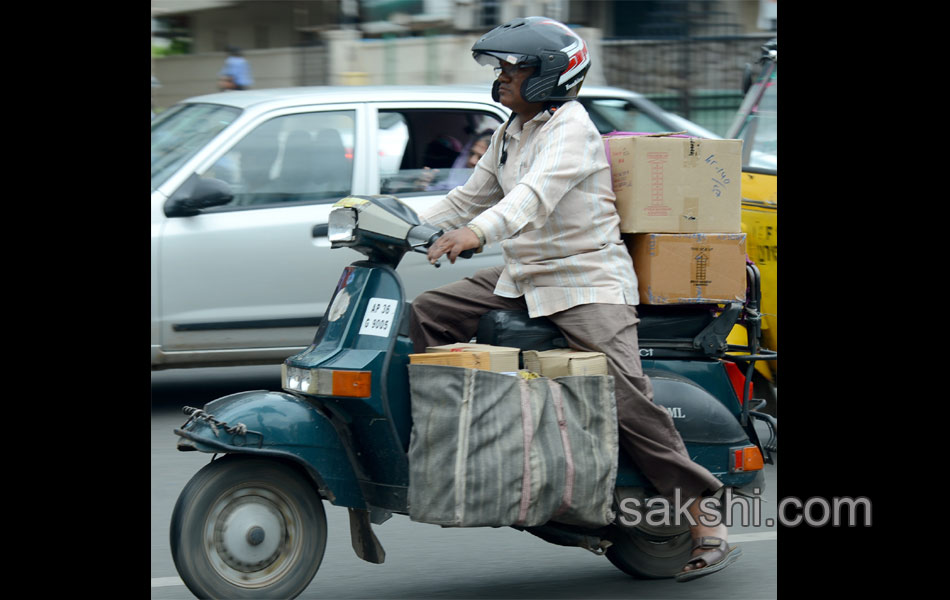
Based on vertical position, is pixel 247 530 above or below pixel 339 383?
below

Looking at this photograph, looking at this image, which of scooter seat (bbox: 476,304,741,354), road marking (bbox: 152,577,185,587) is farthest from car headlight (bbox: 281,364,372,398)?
road marking (bbox: 152,577,185,587)

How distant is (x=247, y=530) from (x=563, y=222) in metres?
1.39

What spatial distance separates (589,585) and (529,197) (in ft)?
4.75

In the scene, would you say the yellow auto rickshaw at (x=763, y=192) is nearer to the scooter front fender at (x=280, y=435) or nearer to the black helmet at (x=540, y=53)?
the black helmet at (x=540, y=53)

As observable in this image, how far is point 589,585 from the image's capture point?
439 centimetres

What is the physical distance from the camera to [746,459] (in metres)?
4.25

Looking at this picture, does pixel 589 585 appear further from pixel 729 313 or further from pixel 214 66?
pixel 214 66

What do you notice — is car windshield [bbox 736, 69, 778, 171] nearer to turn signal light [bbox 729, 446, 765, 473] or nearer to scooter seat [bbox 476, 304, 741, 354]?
scooter seat [bbox 476, 304, 741, 354]

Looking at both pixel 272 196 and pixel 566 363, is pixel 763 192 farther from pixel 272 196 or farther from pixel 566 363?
pixel 566 363

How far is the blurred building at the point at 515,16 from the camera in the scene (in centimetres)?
1584

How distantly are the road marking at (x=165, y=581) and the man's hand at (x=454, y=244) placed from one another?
149 centimetres

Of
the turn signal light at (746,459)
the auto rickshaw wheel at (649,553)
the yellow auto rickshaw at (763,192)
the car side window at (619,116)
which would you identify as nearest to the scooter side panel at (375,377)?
the auto rickshaw wheel at (649,553)

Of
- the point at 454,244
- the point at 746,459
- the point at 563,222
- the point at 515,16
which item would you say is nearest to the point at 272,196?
the point at 563,222

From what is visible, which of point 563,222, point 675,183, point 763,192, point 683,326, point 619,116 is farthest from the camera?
point 619,116
